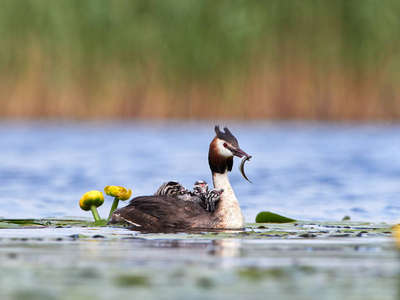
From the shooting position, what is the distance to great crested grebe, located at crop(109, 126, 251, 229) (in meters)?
8.31

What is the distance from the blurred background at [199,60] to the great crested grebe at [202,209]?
1598 centimetres

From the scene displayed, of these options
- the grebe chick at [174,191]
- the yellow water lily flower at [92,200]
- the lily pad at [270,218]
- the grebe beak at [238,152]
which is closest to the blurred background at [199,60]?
the lily pad at [270,218]

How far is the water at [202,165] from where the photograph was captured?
37.8ft

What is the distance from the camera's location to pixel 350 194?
12797 millimetres

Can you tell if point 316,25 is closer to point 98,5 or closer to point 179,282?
point 98,5

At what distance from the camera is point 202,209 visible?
853 centimetres

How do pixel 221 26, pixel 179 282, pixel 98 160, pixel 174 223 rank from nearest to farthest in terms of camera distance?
pixel 179 282 < pixel 174 223 < pixel 98 160 < pixel 221 26

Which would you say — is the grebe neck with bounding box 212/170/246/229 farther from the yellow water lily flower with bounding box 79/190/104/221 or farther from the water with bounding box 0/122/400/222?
the water with bounding box 0/122/400/222

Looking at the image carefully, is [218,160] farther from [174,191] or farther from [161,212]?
[161,212]

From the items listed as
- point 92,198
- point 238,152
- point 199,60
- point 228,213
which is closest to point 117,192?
point 92,198

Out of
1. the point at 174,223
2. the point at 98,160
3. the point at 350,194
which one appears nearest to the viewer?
the point at 174,223

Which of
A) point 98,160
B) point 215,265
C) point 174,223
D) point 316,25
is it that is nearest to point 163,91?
point 316,25

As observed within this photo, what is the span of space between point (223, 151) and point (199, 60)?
16.3m

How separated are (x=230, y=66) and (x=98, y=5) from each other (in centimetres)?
378
